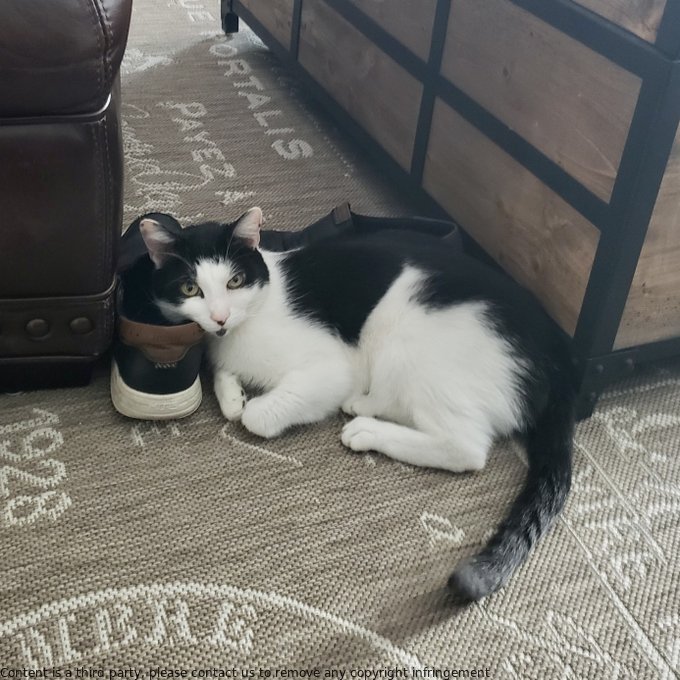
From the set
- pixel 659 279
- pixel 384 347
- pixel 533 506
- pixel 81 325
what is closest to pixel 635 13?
pixel 659 279

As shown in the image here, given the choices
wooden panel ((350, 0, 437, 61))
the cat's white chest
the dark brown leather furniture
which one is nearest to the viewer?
the dark brown leather furniture

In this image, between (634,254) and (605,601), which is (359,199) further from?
(605,601)

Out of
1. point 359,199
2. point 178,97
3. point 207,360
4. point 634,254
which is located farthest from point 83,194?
point 178,97

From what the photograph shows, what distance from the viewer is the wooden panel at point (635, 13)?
1.09 m

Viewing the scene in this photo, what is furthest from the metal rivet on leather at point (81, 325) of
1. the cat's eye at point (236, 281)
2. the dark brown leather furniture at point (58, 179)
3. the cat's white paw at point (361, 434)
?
the cat's white paw at point (361, 434)

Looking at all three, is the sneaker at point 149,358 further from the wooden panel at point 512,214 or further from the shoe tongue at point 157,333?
the wooden panel at point 512,214

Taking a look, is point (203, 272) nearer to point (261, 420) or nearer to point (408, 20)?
point (261, 420)

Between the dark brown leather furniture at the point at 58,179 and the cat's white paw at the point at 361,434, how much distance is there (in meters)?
0.40

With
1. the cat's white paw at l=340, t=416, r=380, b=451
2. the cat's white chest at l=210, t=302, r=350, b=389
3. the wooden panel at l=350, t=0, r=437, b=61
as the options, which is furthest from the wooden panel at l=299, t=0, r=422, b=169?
the cat's white paw at l=340, t=416, r=380, b=451

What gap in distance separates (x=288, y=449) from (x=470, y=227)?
2.13 feet

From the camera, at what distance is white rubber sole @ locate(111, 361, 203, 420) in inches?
48.9

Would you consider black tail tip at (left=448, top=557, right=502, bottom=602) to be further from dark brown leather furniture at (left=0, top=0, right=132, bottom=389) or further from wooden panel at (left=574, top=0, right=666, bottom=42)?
wooden panel at (left=574, top=0, right=666, bottom=42)

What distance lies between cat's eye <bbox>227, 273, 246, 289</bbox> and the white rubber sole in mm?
177

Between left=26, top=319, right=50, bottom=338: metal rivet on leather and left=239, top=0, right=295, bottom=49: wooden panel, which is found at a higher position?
left=239, top=0, right=295, bottom=49: wooden panel
